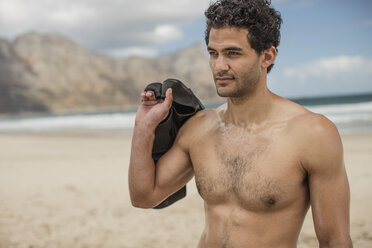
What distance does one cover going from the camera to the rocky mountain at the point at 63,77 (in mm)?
68438

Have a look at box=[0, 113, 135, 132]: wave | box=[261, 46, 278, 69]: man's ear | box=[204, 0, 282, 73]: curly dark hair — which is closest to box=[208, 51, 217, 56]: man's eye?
box=[204, 0, 282, 73]: curly dark hair

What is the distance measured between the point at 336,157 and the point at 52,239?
393 centimetres

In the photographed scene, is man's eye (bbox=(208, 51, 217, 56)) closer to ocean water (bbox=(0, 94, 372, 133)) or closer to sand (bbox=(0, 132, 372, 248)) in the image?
sand (bbox=(0, 132, 372, 248))

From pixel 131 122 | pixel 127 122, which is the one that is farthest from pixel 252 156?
pixel 127 122

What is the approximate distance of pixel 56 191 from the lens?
6594 millimetres

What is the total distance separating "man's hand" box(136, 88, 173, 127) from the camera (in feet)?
6.53

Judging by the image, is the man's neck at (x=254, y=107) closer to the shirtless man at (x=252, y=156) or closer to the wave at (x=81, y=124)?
the shirtless man at (x=252, y=156)

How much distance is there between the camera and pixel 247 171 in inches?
72.1

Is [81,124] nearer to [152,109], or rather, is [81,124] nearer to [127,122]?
[127,122]

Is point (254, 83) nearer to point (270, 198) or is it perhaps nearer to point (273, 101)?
point (273, 101)

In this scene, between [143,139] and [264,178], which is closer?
[264,178]

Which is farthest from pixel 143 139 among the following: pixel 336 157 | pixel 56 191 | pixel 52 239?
pixel 56 191

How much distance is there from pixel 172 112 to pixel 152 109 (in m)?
0.14

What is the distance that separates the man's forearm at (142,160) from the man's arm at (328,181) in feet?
2.73
